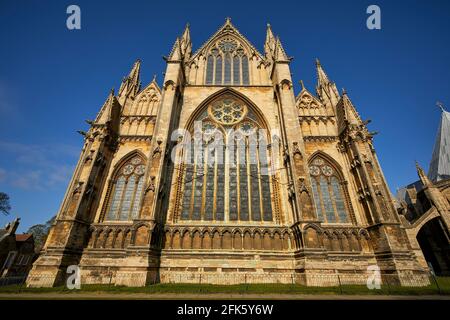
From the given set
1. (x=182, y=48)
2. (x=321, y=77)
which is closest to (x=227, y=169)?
(x=321, y=77)

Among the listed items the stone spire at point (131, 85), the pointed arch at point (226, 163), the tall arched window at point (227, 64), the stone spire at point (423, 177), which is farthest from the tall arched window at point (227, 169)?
the stone spire at point (423, 177)

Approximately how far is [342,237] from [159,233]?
12.2 meters

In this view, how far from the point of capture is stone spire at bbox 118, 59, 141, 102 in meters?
20.2

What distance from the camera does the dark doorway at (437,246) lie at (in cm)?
1984

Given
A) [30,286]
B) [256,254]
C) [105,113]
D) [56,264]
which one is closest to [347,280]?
[256,254]

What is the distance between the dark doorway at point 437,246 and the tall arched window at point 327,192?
482 inches

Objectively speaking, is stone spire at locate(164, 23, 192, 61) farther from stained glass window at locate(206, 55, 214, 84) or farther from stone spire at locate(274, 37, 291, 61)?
stone spire at locate(274, 37, 291, 61)

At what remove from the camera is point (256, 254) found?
1323 centimetres

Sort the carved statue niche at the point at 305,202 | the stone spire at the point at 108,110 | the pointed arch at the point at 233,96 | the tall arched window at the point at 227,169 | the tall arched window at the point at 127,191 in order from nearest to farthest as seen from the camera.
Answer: the carved statue niche at the point at 305,202, the tall arched window at the point at 127,191, the tall arched window at the point at 227,169, the stone spire at the point at 108,110, the pointed arch at the point at 233,96

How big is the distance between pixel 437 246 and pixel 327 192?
16020 mm

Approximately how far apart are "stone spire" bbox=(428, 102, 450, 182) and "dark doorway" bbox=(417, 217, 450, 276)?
53.2 ft

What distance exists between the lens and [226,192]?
15.7 meters

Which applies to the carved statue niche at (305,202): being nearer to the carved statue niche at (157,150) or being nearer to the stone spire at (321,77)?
the carved statue niche at (157,150)

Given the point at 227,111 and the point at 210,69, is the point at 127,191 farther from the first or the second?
the point at 210,69
